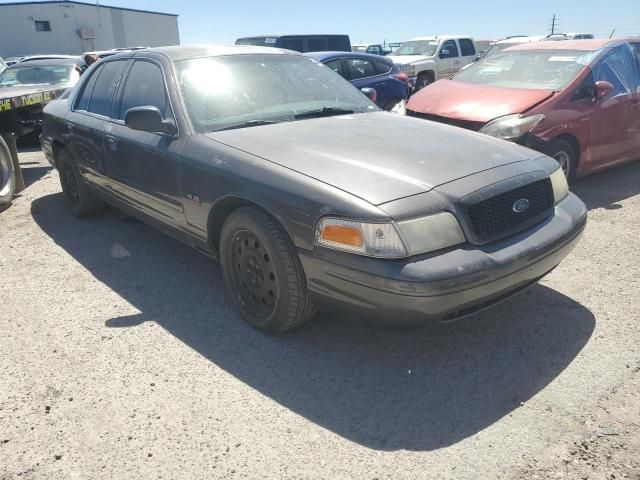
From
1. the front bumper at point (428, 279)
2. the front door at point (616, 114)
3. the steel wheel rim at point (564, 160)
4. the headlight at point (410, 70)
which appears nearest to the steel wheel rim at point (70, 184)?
the front bumper at point (428, 279)

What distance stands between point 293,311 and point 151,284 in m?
1.51

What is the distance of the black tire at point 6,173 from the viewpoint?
19.2ft

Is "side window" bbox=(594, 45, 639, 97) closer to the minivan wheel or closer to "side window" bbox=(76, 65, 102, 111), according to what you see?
the minivan wheel

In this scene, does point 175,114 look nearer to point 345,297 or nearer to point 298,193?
point 298,193

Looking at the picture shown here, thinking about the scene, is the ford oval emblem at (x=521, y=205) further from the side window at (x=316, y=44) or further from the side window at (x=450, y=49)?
the side window at (x=450, y=49)

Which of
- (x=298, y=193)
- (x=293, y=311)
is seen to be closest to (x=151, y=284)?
(x=293, y=311)

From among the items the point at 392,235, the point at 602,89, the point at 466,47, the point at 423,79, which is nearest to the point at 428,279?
the point at 392,235

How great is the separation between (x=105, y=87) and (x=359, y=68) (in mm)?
6917

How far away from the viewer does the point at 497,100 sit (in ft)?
18.2

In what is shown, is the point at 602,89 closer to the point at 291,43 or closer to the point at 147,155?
the point at 147,155

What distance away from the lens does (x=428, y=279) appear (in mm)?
2332

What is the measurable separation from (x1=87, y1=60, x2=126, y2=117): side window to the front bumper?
270 centimetres

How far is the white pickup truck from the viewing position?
1541 cm

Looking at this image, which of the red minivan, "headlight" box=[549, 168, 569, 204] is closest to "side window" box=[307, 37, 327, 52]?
the red minivan
